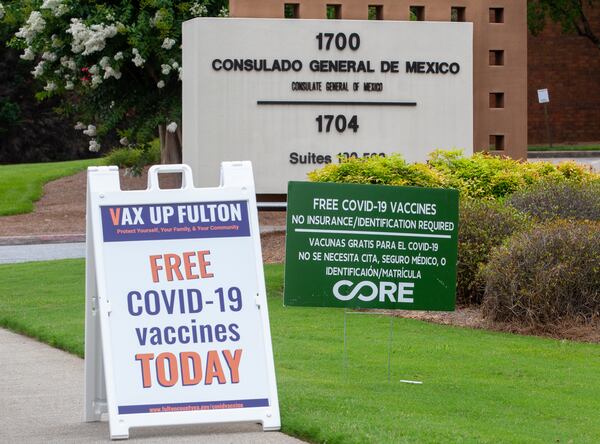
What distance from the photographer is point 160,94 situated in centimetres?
2428

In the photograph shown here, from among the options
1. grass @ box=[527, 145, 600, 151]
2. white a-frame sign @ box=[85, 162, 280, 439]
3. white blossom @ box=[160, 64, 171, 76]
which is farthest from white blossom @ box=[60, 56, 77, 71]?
grass @ box=[527, 145, 600, 151]

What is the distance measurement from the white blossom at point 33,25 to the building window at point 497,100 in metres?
9.62

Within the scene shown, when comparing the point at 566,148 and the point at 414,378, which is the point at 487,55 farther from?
the point at 566,148

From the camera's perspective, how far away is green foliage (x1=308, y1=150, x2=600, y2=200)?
13211mm

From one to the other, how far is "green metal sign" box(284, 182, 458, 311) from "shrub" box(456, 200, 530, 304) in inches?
143

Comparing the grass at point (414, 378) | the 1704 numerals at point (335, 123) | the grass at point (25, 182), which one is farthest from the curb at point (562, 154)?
the grass at point (414, 378)

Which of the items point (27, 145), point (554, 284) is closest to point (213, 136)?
point (554, 284)

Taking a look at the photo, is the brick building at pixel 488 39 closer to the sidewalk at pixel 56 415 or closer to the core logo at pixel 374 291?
the sidewalk at pixel 56 415

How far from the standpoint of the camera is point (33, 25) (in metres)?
23.0

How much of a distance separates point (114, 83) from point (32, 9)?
209 cm

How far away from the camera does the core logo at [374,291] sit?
8.62m

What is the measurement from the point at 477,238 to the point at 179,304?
19.7ft

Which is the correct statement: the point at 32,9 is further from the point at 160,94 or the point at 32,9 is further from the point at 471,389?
the point at 471,389

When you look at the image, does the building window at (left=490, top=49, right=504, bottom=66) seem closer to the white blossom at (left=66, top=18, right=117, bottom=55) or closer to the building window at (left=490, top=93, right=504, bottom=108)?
the building window at (left=490, top=93, right=504, bottom=108)
